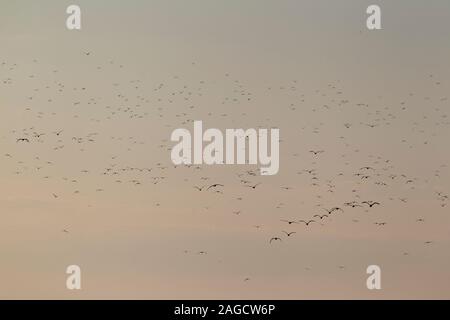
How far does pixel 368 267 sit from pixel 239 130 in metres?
1.00

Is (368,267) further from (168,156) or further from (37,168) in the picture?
(37,168)

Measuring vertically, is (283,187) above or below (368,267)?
above

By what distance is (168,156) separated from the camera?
5234mm

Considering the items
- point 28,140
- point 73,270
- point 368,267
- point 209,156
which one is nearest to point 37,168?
point 28,140
